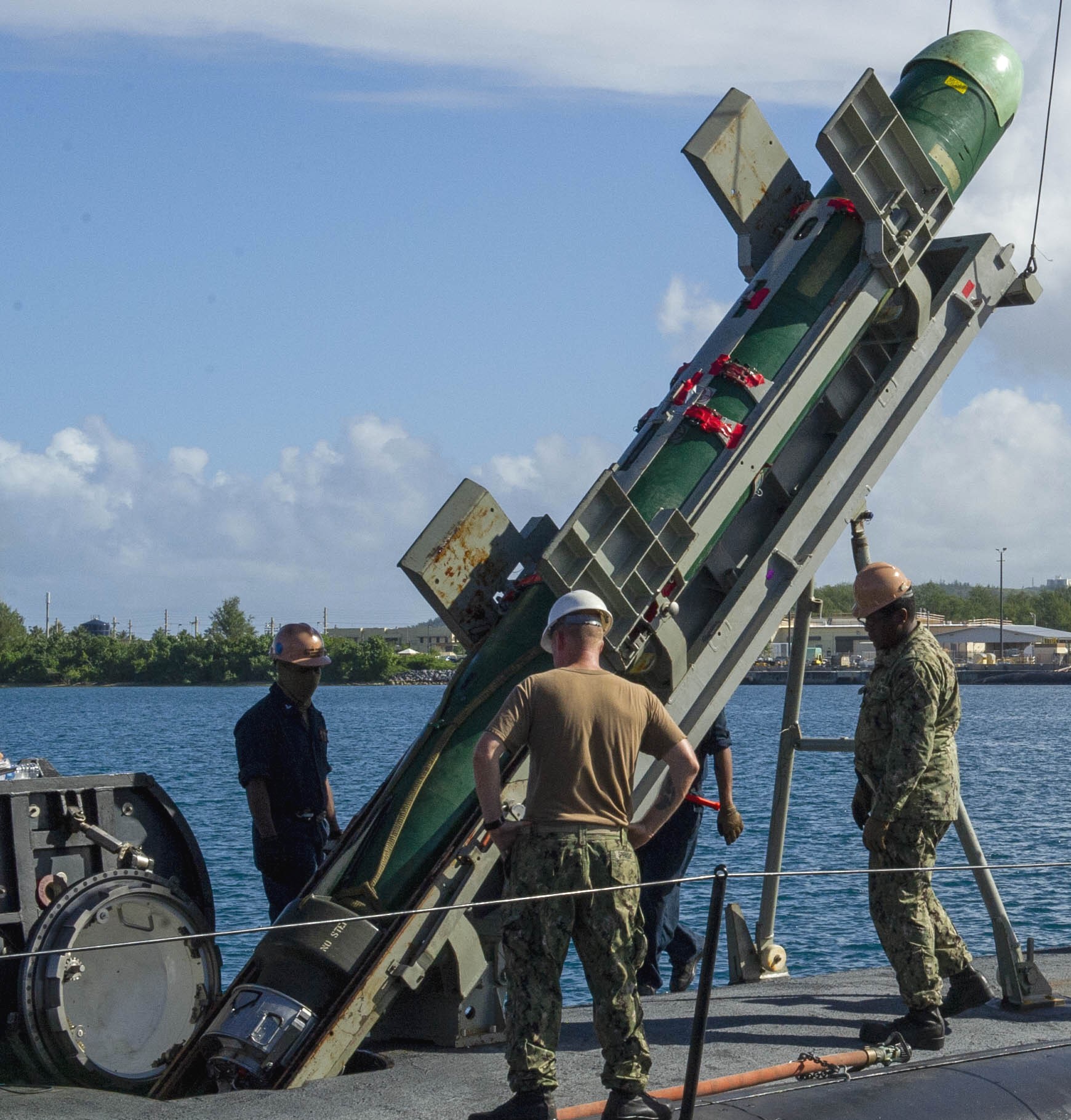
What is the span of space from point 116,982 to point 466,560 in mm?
2219

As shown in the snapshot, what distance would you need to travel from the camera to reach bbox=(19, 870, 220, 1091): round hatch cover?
5.71 m

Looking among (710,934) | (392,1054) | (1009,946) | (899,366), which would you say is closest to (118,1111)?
(392,1054)

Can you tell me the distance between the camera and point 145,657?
4358 inches

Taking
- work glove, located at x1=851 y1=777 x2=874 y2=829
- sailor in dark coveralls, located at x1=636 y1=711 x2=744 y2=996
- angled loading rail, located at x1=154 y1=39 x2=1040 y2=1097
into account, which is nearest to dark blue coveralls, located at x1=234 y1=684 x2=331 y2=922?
angled loading rail, located at x1=154 y1=39 x2=1040 y2=1097

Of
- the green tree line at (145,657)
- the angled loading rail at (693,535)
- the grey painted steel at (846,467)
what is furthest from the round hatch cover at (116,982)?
the green tree line at (145,657)

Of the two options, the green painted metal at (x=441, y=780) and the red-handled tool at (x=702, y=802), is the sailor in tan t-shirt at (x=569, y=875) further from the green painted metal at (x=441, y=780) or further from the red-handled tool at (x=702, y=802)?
the red-handled tool at (x=702, y=802)

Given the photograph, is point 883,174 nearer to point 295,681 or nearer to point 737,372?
point 737,372

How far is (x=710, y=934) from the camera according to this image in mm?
4715

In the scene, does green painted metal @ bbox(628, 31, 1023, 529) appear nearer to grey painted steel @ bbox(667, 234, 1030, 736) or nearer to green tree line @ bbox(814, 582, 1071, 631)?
grey painted steel @ bbox(667, 234, 1030, 736)

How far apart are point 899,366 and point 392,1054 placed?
3.85 metres

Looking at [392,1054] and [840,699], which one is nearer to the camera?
[392,1054]

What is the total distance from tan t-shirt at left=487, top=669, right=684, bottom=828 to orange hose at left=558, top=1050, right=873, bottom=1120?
948mm

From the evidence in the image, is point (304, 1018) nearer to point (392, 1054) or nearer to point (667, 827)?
point (392, 1054)

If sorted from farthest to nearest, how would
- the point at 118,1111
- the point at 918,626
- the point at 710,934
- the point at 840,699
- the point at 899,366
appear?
the point at 840,699 < the point at 899,366 < the point at 918,626 < the point at 118,1111 < the point at 710,934
